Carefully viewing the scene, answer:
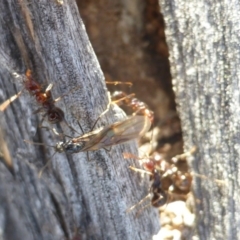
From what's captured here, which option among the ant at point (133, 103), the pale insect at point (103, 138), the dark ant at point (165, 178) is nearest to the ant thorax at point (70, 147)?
the pale insect at point (103, 138)

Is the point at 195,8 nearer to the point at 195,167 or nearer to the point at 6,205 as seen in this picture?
the point at 195,167

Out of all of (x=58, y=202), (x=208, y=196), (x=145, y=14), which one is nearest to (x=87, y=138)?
(x=58, y=202)

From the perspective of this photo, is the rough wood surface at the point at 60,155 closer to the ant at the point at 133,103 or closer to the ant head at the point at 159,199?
the ant head at the point at 159,199

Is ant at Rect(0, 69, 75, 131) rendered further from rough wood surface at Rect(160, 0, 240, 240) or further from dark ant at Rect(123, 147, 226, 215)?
rough wood surface at Rect(160, 0, 240, 240)

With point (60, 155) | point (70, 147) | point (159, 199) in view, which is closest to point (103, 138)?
point (70, 147)

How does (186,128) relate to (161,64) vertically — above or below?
below

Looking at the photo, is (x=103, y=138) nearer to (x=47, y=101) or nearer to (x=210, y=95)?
(x=47, y=101)
